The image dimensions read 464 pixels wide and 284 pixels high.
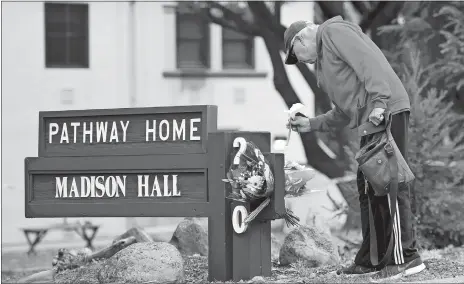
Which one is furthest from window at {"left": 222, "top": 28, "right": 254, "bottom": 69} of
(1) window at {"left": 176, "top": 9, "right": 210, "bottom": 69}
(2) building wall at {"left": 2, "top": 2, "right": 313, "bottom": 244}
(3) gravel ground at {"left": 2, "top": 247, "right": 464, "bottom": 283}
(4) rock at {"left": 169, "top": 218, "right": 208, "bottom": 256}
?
(4) rock at {"left": 169, "top": 218, "right": 208, "bottom": 256}

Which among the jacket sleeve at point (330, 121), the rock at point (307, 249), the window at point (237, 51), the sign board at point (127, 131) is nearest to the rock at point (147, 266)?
the sign board at point (127, 131)

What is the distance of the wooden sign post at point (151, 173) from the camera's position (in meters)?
6.61

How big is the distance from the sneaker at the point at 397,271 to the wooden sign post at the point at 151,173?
700 millimetres

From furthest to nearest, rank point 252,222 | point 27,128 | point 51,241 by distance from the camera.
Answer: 1. point 27,128
2. point 51,241
3. point 252,222

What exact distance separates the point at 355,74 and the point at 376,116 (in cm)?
32

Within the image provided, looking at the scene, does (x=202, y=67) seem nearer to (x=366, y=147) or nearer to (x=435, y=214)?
(x=435, y=214)

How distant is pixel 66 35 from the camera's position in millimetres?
24500

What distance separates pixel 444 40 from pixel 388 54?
34.9 inches

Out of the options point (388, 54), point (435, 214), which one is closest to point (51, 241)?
point (388, 54)

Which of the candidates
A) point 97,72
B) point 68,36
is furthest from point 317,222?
point 68,36

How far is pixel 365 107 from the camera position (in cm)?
617

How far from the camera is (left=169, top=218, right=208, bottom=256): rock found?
8148 mm

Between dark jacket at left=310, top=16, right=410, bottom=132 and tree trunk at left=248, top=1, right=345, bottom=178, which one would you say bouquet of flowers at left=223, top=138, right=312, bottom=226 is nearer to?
dark jacket at left=310, top=16, right=410, bottom=132

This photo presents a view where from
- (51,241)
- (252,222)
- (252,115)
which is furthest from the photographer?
(252,115)
